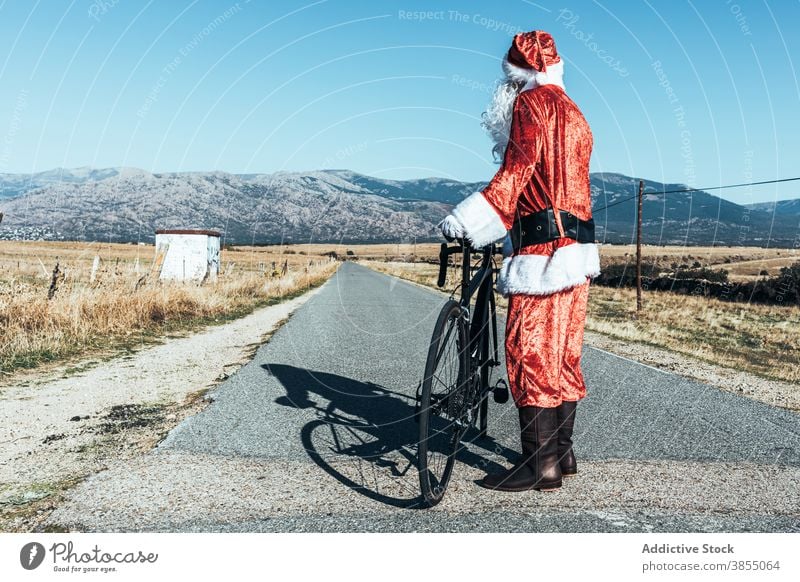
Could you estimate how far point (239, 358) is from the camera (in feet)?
27.0

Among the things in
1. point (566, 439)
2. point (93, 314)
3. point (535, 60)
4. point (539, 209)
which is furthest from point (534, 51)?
point (93, 314)

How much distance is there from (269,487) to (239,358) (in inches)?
197

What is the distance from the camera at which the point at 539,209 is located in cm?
353

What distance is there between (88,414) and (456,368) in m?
3.11

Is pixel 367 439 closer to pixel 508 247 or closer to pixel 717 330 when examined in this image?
pixel 508 247

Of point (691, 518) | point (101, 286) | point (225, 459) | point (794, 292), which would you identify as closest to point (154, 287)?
point (101, 286)

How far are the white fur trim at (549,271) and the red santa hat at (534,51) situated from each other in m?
1.02

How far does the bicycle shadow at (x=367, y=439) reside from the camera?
3.57 meters

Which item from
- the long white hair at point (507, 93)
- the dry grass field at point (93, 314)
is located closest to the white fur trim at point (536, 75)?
Result: the long white hair at point (507, 93)

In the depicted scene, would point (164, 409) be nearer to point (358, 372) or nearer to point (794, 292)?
point (358, 372)
